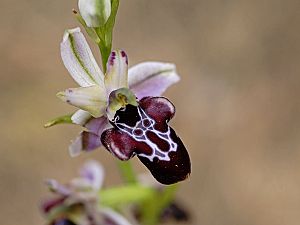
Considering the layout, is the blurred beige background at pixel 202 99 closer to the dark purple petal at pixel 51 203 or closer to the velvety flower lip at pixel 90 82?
the dark purple petal at pixel 51 203

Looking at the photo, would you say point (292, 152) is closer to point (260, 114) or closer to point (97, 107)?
point (260, 114)

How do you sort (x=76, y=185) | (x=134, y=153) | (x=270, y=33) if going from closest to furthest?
(x=134, y=153)
(x=76, y=185)
(x=270, y=33)

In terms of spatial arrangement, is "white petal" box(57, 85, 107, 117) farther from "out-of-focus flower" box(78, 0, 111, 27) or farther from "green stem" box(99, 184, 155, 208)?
"green stem" box(99, 184, 155, 208)

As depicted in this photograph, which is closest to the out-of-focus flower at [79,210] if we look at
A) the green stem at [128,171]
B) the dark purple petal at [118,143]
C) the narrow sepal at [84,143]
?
the green stem at [128,171]

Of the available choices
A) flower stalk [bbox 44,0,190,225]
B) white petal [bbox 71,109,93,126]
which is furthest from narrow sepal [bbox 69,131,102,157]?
white petal [bbox 71,109,93,126]

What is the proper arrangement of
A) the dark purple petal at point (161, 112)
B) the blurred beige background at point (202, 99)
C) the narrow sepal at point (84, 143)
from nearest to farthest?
the dark purple petal at point (161, 112) < the narrow sepal at point (84, 143) < the blurred beige background at point (202, 99)

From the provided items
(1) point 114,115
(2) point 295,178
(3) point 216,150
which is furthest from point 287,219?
(1) point 114,115

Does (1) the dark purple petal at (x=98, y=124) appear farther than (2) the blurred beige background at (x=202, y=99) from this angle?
Result: No

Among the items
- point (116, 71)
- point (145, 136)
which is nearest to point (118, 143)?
point (145, 136)
